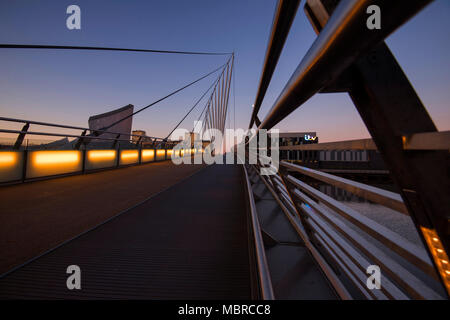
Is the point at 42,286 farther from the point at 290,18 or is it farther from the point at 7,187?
the point at 7,187

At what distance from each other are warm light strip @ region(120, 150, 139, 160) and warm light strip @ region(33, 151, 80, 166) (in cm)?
231

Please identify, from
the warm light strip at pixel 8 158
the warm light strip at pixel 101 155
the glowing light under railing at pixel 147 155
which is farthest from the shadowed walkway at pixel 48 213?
the glowing light under railing at pixel 147 155

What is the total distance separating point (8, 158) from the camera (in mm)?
4086

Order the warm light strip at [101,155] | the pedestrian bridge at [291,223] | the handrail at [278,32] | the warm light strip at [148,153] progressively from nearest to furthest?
1. the pedestrian bridge at [291,223]
2. the handrail at [278,32]
3. the warm light strip at [101,155]
4. the warm light strip at [148,153]

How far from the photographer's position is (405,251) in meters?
0.53

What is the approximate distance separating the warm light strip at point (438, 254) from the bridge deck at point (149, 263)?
0.96 metres

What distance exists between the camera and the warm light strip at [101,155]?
638 cm

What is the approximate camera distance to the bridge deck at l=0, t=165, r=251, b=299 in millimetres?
1180

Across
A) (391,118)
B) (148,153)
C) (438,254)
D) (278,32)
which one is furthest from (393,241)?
(148,153)

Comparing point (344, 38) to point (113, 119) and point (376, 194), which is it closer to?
point (376, 194)

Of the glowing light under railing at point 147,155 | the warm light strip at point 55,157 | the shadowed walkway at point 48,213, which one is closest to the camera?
the shadowed walkway at point 48,213

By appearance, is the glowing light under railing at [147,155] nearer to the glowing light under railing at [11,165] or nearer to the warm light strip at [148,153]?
the warm light strip at [148,153]

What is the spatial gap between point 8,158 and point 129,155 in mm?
4545
